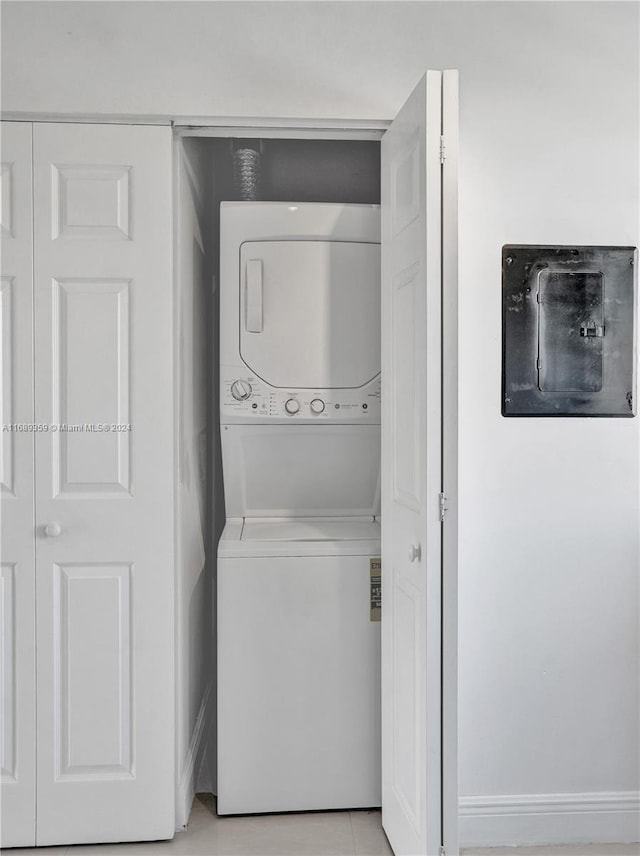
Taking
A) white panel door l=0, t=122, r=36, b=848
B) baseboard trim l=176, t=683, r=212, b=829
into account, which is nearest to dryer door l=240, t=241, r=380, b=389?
white panel door l=0, t=122, r=36, b=848

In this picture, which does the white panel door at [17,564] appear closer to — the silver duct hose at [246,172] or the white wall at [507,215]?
the white wall at [507,215]

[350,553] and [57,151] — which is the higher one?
[57,151]

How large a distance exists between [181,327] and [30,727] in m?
1.28

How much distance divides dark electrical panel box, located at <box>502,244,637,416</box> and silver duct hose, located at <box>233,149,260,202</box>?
1.12 metres

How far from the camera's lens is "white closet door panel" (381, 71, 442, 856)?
5.78 feet

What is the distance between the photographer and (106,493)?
220cm

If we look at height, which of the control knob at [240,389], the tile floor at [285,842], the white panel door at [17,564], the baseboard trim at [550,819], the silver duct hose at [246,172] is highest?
the silver duct hose at [246,172]

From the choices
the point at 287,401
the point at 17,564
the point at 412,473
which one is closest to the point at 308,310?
the point at 287,401

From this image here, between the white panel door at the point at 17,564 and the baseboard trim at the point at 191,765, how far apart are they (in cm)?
43

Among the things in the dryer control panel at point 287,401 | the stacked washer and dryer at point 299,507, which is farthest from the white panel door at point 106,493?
the dryer control panel at point 287,401

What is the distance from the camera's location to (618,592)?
231 cm

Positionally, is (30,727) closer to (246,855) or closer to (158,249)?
(246,855)

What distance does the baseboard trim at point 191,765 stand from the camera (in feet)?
7.59

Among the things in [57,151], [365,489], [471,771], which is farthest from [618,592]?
[57,151]
